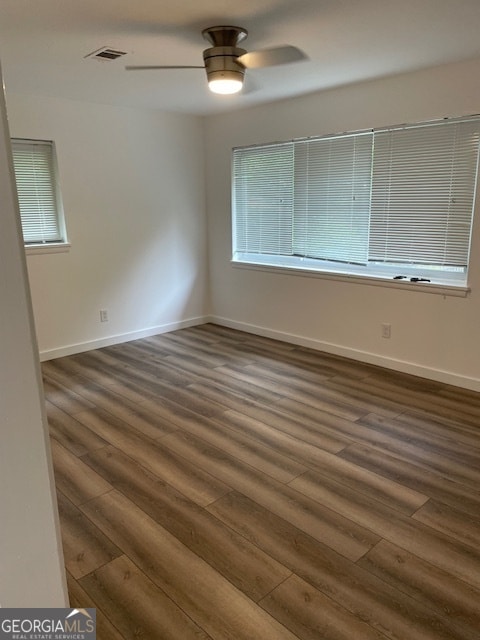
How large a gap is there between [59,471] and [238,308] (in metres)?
3.13

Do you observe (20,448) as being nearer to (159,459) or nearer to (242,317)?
(159,459)

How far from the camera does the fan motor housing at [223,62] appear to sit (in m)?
2.63

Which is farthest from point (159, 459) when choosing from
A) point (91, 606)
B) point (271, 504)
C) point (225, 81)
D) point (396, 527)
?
point (225, 81)

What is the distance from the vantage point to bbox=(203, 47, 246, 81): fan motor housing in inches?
104

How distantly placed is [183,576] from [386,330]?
2814 mm

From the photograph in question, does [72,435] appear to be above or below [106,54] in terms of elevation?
below

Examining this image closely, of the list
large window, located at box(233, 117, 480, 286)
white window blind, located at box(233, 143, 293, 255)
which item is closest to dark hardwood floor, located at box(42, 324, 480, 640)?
large window, located at box(233, 117, 480, 286)

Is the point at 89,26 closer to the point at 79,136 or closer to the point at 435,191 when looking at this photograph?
the point at 79,136

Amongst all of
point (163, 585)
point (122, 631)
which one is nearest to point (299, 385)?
point (163, 585)

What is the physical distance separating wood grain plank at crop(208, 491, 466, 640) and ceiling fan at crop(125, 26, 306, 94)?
2379 mm

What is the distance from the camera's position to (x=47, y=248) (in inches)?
167

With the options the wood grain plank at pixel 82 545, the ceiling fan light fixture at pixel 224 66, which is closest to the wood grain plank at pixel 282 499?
the wood grain plank at pixel 82 545

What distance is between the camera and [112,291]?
189 inches

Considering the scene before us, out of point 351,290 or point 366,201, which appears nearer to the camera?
point 366,201
